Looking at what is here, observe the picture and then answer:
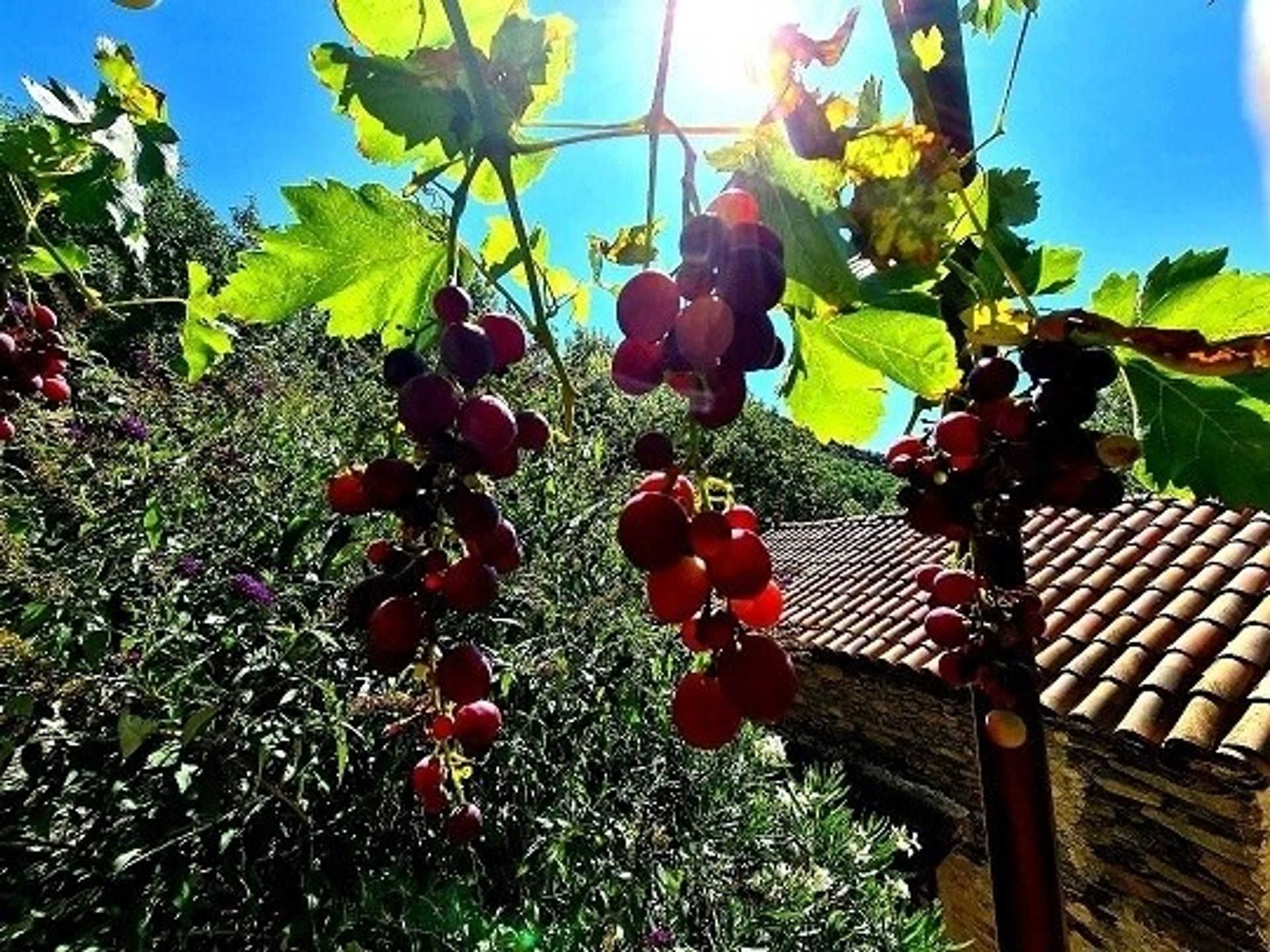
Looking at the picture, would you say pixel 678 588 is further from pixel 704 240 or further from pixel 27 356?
pixel 27 356

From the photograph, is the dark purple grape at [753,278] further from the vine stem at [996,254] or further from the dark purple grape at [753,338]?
the vine stem at [996,254]

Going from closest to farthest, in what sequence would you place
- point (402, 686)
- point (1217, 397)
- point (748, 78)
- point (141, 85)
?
point (748, 78)
point (1217, 397)
point (141, 85)
point (402, 686)

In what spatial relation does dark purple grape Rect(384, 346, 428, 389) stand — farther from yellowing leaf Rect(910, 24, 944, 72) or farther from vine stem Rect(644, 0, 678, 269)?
yellowing leaf Rect(910, 24, 944, 72)

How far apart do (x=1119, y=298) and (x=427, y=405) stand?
25.1 inches

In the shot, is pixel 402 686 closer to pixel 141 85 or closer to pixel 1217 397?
pixel 141 85

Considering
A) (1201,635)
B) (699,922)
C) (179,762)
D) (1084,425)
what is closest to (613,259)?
(1084,425)

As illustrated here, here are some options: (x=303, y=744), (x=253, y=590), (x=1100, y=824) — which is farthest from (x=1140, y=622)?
(x=253, y=590)

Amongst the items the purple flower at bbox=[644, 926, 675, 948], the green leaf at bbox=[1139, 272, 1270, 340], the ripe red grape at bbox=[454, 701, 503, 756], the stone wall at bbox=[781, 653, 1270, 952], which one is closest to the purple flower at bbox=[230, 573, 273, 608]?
the purple flower at bbox=[644, 926, 675, 948]

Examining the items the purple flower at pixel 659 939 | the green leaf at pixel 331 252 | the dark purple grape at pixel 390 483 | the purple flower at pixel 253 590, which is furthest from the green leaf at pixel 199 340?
the purple flower at pixel 659 939

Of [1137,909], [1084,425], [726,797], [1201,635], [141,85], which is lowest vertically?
[1137,909]

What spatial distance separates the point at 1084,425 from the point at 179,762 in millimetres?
2406

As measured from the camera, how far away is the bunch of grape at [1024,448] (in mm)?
617

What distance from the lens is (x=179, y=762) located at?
2.23m

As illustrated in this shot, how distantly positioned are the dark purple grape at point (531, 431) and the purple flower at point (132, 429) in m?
3.07
